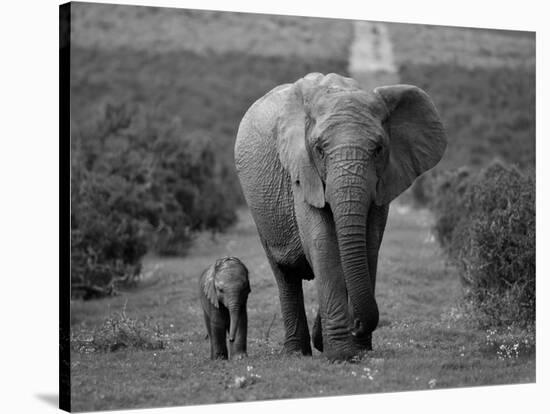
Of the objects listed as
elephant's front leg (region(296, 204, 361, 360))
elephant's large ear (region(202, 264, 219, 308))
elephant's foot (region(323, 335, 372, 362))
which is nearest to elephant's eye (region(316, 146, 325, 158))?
elephant's front leg (region(296, 204, 361, 360))

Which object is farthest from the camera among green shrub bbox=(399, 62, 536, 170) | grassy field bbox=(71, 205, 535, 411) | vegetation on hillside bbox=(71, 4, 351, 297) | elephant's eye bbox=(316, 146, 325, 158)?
green shrub bbox=(399, 62, 536, 170)

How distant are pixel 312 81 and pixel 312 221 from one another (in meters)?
1.34

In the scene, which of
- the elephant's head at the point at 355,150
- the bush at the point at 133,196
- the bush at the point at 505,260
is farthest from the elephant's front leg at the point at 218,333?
the bush at the point at 133,196

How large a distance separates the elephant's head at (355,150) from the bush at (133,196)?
8382 mm

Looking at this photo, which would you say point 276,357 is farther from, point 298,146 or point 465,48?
point 465,48

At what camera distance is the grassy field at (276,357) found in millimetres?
10453

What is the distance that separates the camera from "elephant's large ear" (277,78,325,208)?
398 inches

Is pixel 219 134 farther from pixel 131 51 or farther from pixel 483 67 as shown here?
pixel 483 67

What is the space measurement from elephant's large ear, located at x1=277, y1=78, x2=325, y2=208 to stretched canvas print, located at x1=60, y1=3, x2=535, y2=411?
0.02 metres

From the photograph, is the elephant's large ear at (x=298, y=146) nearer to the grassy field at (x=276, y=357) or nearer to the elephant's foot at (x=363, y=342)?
the elephant's foot at (x=363, y=342)

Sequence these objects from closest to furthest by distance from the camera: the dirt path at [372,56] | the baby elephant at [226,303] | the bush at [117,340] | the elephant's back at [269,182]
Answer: the elephant's back at [269,182], the baby elephant at [226,303], the bush at [117,340], the dirt path at [372,56]

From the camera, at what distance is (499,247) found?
14203 millimetres

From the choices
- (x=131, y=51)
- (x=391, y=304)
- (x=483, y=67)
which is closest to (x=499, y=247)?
(x=391, y=304)

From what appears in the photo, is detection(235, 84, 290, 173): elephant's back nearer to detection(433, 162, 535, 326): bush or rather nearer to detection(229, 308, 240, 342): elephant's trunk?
detection(229, 308, 240, 342): elephant's trunk
